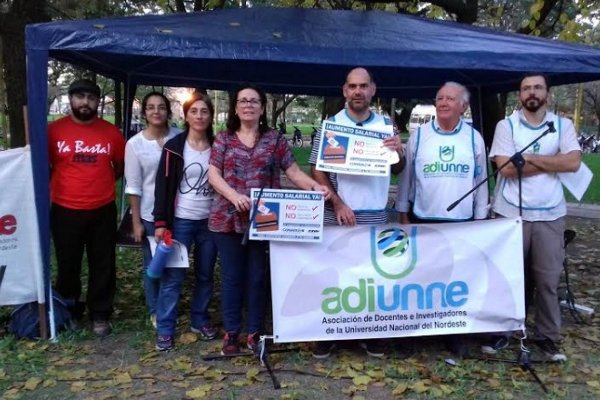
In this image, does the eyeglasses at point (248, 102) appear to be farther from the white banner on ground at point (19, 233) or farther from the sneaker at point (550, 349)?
Result: the sneaker at point (550, 349)

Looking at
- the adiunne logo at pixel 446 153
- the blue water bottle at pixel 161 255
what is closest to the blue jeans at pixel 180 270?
the blue water bottle at pixel 161 255

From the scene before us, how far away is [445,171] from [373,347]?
1.42 m

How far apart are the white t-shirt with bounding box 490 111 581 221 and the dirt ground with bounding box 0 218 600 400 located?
1112 millimetres

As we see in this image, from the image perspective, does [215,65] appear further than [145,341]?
Yes

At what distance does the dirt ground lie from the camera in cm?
362

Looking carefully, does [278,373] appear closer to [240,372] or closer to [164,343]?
[240,372]

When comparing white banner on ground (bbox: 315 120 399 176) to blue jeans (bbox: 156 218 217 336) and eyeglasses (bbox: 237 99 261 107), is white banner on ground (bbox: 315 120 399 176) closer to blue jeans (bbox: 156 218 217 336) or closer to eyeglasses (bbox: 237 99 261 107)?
eyeglasses (bbox: 237 99 261 107)

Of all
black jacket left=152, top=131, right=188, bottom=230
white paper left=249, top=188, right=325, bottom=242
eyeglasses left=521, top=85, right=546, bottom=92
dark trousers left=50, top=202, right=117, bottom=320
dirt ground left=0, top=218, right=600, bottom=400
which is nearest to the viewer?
dirt ground left=0, top=218, right=600, bottom=400

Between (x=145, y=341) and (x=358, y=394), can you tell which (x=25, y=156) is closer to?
(x=145, y=341)

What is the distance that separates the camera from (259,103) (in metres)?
3.80

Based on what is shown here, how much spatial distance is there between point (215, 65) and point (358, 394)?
13.4 feet

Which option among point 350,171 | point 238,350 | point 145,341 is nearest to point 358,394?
point 238,350

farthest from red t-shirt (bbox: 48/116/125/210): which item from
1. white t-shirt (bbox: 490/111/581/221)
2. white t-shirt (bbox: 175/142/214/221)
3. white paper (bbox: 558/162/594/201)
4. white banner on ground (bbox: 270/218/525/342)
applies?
white paper (bbox: 558/162/594/201)

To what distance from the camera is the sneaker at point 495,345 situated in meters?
4.26
